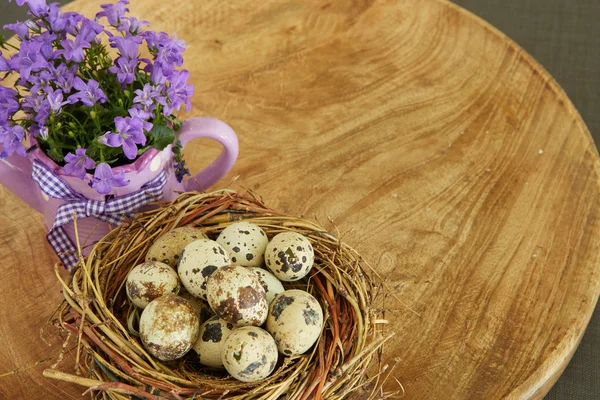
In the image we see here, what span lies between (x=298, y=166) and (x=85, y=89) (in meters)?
0.41

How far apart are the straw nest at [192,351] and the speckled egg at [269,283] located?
0.04m

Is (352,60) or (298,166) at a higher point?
(352,60)

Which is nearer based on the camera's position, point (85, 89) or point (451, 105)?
point (85, 89)

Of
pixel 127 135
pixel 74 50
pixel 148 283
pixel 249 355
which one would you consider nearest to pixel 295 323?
pixel 249 355

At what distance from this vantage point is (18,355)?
854 mm

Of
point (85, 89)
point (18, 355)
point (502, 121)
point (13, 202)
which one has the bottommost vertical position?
point (18, 355)

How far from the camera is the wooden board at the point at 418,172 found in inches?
34.5

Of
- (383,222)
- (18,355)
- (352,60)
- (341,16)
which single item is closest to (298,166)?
(383,222)

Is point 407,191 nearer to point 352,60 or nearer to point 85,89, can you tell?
point 352,60

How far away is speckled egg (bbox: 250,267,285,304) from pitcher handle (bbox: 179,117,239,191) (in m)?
0.19

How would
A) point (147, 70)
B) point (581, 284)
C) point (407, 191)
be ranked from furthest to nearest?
point (407, 191) → point (581, 284) → point (147, 70)

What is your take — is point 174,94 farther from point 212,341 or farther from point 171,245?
point 212,341

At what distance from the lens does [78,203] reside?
2.75 ft

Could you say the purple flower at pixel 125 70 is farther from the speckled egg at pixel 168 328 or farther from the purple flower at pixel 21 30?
the speckled egg at pixel 168 328
